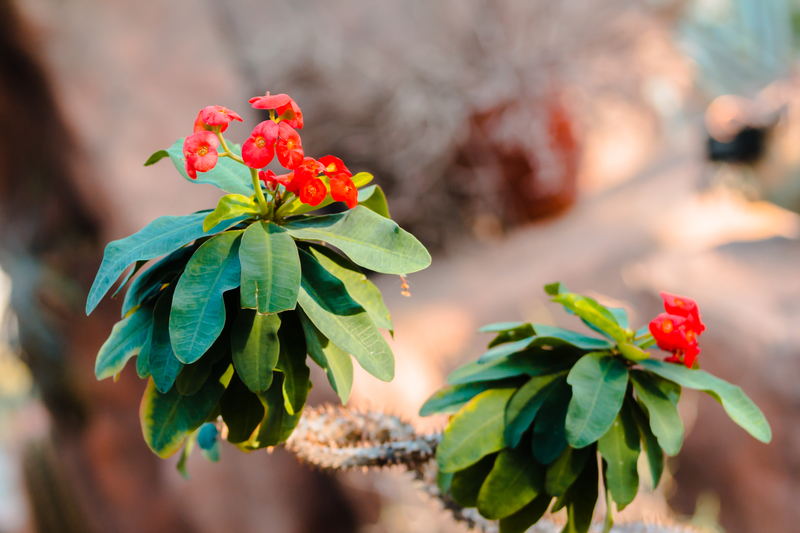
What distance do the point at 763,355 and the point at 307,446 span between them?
1.32 meters

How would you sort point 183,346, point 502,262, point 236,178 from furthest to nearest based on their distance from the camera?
point 502,262, point 236,178, point 183,346

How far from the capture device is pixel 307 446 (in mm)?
509

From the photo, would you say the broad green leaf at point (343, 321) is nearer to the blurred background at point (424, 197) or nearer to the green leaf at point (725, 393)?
the green leaf at point (725, 393)

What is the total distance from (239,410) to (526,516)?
283 millimetres

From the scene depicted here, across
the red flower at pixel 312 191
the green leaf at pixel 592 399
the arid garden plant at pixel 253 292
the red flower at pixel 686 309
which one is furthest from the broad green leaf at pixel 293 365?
the red flower at pixel 686 309

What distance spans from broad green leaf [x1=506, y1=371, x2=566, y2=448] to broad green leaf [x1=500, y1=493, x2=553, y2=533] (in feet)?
0.23

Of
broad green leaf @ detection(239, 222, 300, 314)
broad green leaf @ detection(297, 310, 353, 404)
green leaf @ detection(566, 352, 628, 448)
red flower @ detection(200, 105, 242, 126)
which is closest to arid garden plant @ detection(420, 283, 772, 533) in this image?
green leaf @ detection(566, 352, 628, 448)

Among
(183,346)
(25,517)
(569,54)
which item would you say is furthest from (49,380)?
(569,54)

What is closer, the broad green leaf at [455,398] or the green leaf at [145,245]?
the green leaf at [145,245]

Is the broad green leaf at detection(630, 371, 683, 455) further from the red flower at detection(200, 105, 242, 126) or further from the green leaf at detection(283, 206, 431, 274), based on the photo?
the red flower at detection(200, 105, 242, 126)

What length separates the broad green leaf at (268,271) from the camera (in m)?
0.34

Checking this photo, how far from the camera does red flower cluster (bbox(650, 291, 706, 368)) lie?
1.40 ft

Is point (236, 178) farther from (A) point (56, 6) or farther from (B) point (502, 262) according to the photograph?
(B) point (502, 262)

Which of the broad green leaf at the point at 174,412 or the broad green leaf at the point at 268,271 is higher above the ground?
the broad green leaf at the point at 268,271
